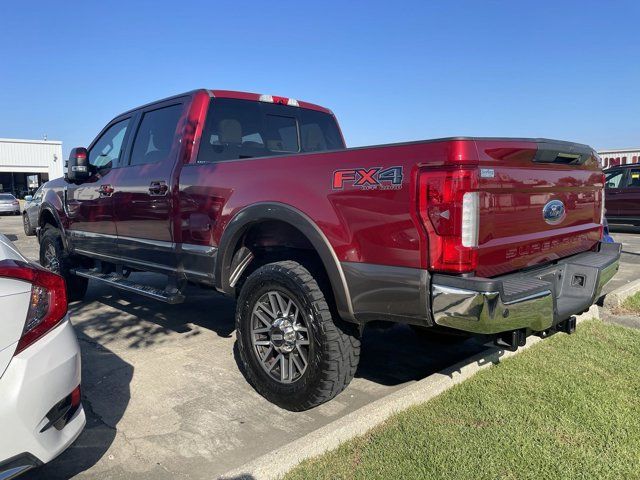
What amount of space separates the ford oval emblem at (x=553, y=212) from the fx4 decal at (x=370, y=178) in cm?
105

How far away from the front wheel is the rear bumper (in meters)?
0.77

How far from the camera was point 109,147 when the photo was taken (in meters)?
5.59

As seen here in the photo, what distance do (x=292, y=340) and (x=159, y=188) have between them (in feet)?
6.24

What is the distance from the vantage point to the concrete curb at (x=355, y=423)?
2.47 m

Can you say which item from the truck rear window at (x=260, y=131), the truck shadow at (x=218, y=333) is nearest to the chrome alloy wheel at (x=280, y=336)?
the truck shadow at (x=218, y=333)

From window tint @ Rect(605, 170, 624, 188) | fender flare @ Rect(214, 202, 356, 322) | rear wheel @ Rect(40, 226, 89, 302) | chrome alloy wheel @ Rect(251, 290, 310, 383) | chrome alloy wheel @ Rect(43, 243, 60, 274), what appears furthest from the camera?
window tint @ Rect(605, 170, 624, 188)

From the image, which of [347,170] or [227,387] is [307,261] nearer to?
[347,170]

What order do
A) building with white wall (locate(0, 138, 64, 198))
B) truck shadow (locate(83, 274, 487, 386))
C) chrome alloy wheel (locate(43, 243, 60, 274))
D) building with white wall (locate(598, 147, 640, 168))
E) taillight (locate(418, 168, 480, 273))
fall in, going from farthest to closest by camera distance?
building with white wall (locate(0, 138, 64, 198)), building with white wall (locate(598, 147, 640, 168)), chrome alloy wheel (locate(43, 243, 60, 274)), truck shadow (locate(83, 274, 487, 386)), taillight (locate(418, 168, 480, 273))

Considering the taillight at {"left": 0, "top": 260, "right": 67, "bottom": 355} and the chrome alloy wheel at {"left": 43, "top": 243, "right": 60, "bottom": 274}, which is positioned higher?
the taillight at {"left": 0, "top": 260, "right": 67, "bottom": 355}

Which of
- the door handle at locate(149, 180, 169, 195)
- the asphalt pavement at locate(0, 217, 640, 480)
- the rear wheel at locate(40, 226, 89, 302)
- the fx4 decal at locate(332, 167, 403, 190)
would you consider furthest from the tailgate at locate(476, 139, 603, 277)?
the rear wheel at locate(40, 226, 89, 302)

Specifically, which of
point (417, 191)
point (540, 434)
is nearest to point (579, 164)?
point (417, 191)

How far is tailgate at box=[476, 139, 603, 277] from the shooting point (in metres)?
2.61

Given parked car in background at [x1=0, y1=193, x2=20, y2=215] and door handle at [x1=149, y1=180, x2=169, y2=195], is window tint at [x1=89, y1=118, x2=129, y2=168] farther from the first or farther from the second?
parked car in background at [x1=0, y1=193, x2=20, y2=215]

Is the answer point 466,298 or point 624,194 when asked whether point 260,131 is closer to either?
point 466,298
